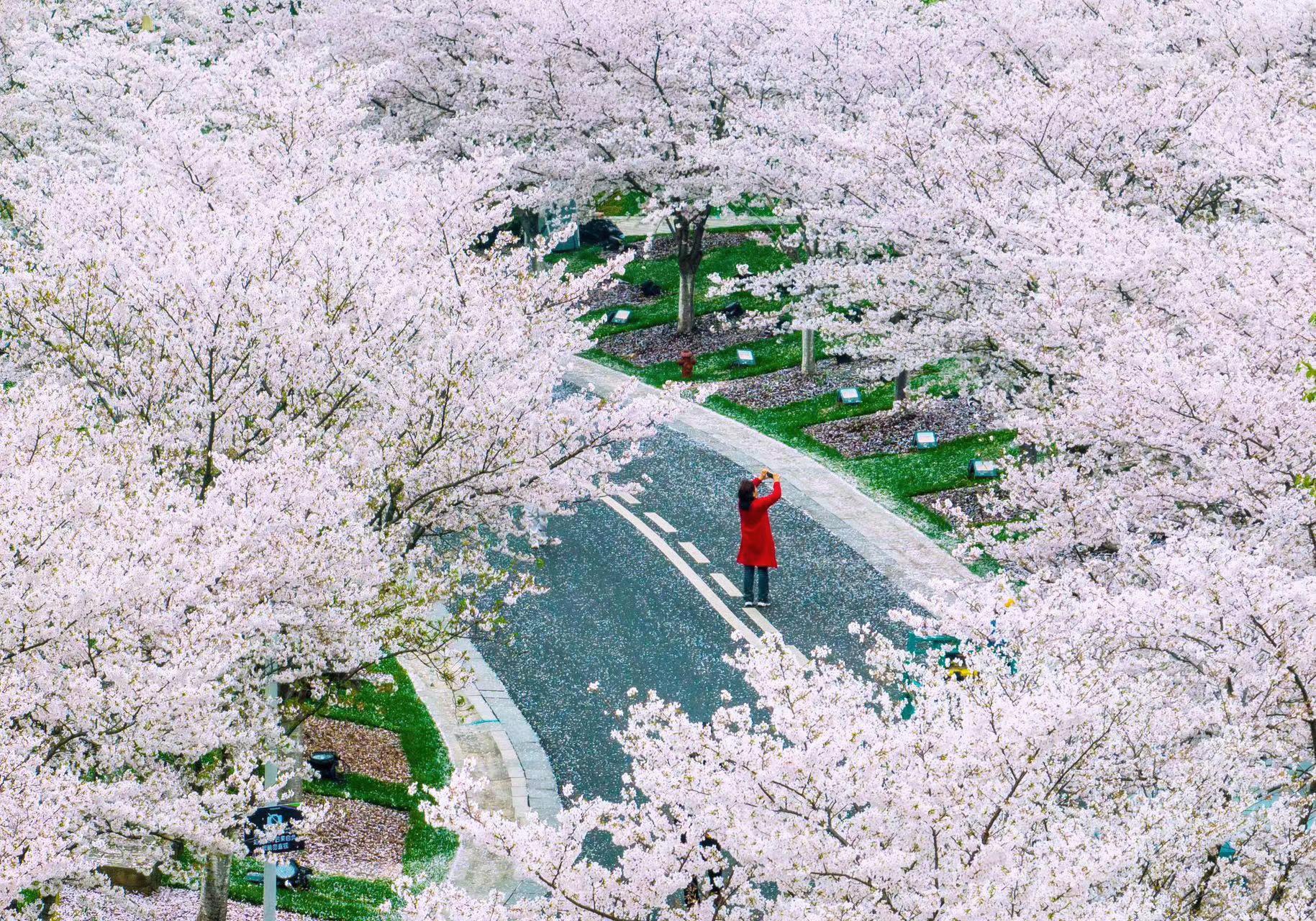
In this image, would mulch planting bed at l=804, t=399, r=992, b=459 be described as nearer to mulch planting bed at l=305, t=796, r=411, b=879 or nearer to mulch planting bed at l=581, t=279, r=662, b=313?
mulch planting bed at l=581, t=279, r=662, b=313

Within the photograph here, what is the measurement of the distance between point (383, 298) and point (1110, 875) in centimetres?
846

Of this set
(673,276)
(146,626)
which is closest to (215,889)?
(146,626)

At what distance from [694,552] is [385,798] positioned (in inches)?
312

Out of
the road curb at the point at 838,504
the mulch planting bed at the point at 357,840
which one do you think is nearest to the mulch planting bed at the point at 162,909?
the mulch planting bed at the point at 357,840

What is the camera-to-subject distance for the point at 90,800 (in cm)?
914

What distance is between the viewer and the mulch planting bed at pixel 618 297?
129 feet

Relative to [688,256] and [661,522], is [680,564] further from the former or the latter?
[688,256]

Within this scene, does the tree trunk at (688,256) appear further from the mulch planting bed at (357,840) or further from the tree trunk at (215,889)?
the tree trunk at (215,889)

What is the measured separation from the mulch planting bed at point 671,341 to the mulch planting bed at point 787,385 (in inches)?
78.0

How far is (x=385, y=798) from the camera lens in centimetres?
1683

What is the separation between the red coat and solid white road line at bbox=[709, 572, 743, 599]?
0.79m

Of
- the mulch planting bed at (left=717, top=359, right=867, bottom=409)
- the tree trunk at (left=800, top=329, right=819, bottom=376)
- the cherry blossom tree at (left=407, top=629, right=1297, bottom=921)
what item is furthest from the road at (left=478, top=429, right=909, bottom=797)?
the cherry blossom tree at (left=407, top=629, right=1297, bottom=921)

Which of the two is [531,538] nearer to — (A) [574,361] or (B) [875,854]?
(B) [875,854]

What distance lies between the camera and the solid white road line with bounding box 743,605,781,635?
2043 cm
